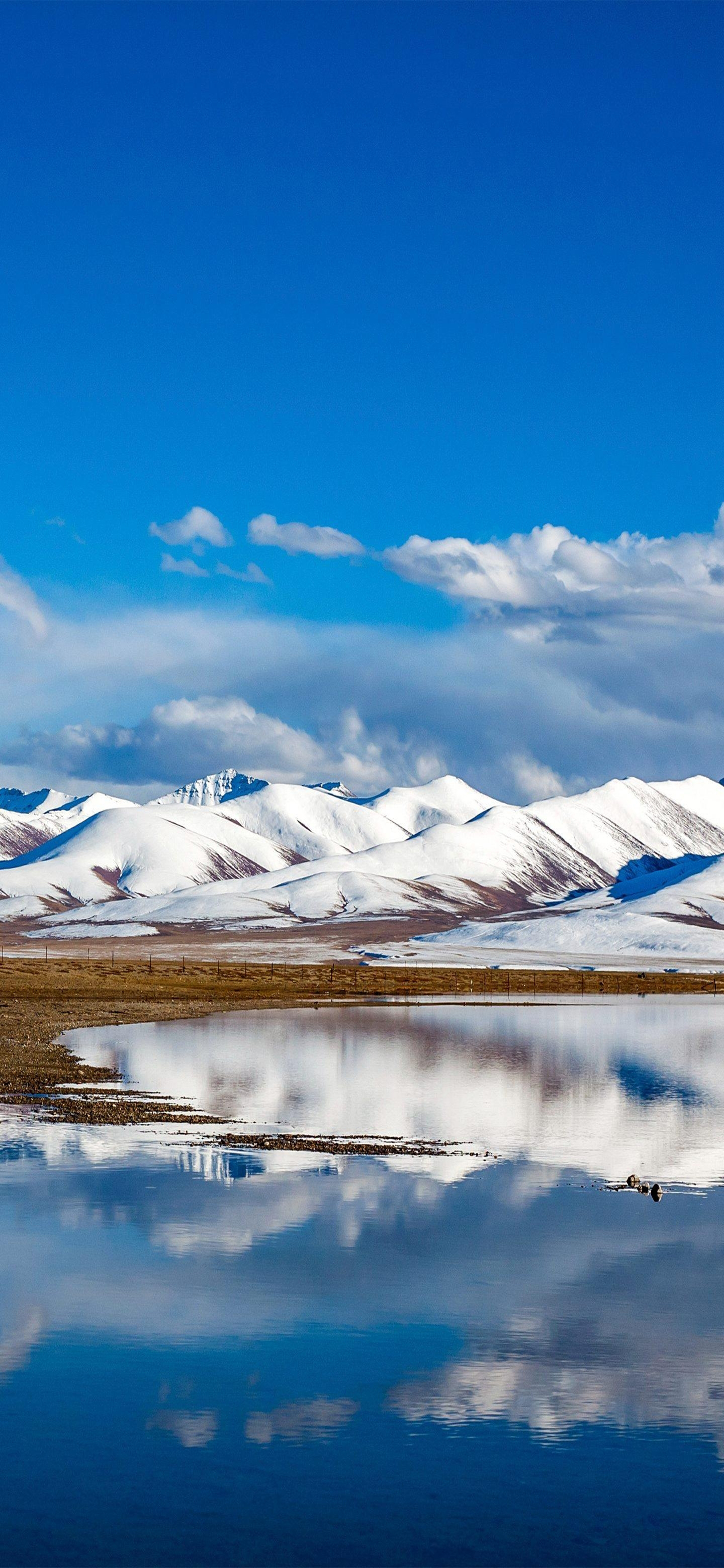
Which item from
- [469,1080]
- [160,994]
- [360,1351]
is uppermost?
[160,994]

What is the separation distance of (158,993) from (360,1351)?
84.4m

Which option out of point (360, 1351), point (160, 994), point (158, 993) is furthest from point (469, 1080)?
point (158, 993)

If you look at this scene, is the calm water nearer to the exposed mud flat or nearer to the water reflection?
the water reflection

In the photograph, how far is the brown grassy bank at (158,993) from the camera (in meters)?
40.1

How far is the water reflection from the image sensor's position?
1344 inches

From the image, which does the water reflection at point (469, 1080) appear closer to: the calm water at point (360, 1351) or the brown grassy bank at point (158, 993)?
the calm water at point (360, 1351)

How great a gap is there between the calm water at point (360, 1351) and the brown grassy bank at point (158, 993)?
5.46 meters

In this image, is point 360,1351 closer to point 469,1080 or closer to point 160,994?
point 469,1080

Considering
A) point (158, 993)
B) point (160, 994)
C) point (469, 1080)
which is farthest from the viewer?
point (158, 993)

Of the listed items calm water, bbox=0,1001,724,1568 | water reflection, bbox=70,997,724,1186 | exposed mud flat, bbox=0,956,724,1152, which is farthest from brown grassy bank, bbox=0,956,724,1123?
calm water, bbox=0,1001,724,1568

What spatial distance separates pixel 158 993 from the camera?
10000 centimetres

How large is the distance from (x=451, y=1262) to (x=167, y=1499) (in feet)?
29.6

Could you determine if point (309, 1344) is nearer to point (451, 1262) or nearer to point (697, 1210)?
point (451, 1262)

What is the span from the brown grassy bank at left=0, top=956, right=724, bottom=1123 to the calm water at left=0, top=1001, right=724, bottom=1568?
5458 mm
